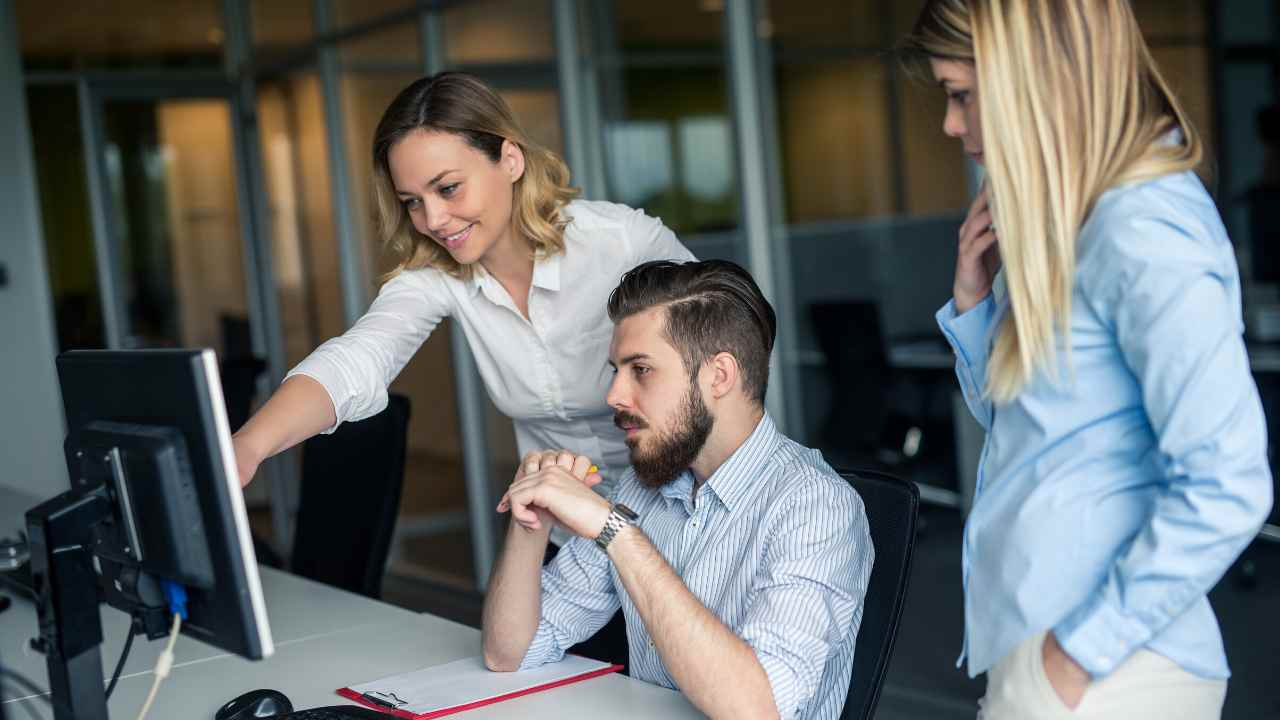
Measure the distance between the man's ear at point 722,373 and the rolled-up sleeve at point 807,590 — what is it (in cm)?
20

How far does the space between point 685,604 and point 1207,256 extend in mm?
712

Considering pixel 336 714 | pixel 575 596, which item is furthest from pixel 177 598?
pixel 575 596

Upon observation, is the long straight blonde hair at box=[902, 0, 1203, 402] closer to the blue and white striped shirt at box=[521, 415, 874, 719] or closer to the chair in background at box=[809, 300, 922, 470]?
the blue and white striped shirt at box=[521, 415, 874, 719]

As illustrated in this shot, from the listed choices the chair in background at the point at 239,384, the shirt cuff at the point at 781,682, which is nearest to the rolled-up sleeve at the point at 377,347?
the shirt cuff at the point at 781,682

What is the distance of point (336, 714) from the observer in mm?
1582

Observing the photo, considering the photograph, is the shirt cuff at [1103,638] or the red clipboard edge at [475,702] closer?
the shirt cuff at [1103,638]

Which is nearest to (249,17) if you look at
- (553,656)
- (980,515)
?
(553,656)

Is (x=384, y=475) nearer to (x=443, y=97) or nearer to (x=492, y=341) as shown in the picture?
(x=492, y=341)

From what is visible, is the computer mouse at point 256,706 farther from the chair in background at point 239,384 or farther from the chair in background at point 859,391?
the chair in background at point 859,391

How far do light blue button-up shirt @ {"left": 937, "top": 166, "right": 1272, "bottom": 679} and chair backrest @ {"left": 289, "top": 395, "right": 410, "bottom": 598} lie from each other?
1455mm

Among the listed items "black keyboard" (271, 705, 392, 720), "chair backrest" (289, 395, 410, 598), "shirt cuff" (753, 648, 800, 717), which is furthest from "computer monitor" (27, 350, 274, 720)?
"chair backrest" (289, 395, 410, 598)

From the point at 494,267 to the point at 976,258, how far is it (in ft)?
3.16

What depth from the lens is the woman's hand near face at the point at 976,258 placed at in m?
1.46

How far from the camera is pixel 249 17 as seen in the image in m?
6.62
